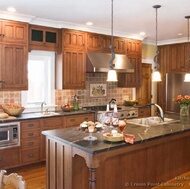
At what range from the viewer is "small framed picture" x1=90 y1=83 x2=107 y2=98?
5929 mm

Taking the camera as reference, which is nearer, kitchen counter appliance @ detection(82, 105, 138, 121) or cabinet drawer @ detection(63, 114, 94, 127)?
cabinet drawer @ detection(63, 114, 94, 127)

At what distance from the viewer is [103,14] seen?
432 centimetres

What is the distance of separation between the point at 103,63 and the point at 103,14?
1.26 m

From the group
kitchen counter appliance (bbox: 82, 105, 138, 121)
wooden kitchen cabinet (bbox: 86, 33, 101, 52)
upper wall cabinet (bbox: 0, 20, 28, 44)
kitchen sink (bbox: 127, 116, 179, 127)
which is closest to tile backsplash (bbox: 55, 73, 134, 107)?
kitchen counter appliance (bbox: 82, 105, 138, 121)

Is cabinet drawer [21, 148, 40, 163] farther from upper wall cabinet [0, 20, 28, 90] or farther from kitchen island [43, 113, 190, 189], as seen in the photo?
kitchen island [43, 113, 190, 189]

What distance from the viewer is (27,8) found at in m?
4.00

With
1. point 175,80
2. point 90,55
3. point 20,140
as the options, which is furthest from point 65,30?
point 175,80

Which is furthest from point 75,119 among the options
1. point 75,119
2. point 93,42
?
point 93,42

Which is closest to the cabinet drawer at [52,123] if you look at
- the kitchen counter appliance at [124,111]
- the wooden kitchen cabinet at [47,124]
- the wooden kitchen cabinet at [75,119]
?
the wooden kitchen cabinet at [47,124]

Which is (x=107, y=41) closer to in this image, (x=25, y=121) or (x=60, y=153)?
(x=25, y=121)

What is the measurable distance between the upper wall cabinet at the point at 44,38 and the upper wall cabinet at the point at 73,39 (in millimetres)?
134

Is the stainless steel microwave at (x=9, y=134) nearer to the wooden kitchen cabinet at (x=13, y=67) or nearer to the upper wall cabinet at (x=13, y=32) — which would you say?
the wooden kitchen cabinet at (x=13, y=67)

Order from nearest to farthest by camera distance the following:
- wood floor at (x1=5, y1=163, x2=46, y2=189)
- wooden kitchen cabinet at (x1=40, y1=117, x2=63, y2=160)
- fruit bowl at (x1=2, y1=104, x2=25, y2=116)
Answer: wood floor at (x1=5, y1=163, x2=46, y2=189)
fruit bowl at (x1=2, y1=104, x2=25, y2=116)
wooden kitchen cabinet at (x1=40, y1=117, x2=63, y2=160)

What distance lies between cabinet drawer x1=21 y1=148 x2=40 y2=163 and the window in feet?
3.15
